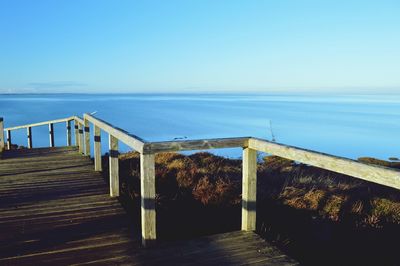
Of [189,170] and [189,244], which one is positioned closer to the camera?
[189,244]

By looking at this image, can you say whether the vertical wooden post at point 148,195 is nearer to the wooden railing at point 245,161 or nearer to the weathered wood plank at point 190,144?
the wooden railing at point 245,161

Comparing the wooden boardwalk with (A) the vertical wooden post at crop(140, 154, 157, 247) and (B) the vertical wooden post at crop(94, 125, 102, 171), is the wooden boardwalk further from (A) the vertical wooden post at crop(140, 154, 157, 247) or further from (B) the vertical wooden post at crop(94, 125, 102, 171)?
(B) the vertical wooden post at crop(94, 125, 102, 171)

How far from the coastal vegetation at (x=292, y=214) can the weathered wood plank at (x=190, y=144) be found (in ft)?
5.57

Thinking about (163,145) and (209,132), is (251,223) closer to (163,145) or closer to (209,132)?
(163,145)

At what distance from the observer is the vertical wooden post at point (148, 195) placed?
3625mm

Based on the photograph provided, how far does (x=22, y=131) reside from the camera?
62.4 m

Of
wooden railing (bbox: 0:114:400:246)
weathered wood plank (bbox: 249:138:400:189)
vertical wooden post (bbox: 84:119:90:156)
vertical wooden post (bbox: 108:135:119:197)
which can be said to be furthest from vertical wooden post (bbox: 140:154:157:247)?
vertical wooden post (bbox: 84:119:90:156)

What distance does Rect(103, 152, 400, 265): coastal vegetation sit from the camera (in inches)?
201

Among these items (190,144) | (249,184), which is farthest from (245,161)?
(190,144)

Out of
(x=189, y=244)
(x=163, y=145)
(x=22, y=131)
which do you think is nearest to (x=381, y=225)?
(x=189, y=244)

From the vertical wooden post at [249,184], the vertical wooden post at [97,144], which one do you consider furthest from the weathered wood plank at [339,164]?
the vertical wooden post at [97,144]

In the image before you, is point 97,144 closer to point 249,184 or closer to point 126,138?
point 126,138

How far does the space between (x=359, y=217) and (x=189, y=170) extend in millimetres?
4267

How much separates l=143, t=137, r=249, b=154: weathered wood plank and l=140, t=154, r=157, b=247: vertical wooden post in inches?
4.0
